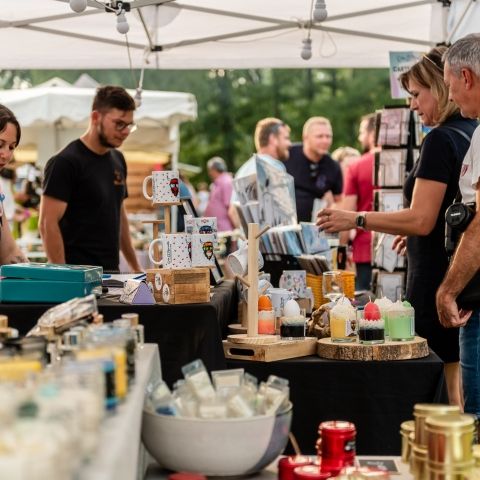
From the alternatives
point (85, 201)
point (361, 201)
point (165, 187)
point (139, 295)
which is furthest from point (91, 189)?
point (361, 201)

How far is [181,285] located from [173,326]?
0.12m

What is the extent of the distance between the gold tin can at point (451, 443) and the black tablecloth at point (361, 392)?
106cm

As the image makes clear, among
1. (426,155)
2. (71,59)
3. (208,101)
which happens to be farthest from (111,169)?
(208,101)

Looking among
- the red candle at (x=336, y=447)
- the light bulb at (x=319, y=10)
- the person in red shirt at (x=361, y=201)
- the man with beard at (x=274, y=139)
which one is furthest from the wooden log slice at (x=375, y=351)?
the man with beard at (x=274, y=139)

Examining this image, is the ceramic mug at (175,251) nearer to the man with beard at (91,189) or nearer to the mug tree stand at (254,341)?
the mug tree stand at (254,341)

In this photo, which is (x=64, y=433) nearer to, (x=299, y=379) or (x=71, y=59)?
(x=299, y=379)

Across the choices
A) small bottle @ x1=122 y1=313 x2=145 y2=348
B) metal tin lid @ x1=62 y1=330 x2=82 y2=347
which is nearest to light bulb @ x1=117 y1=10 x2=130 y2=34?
small bottle @ x1=122 y1=313 x2=145 y2=348

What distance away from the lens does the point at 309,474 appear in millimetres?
1894

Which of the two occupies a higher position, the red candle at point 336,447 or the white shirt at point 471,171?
the white shirt at point 471,171

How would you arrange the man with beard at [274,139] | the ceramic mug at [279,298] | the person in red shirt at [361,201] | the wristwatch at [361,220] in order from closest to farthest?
1. the ceramic mug at [279,298]
2. the wristwatch at [361,220]
3. the person in red shirt at [361,201]
4. the man with beard at [274,139]

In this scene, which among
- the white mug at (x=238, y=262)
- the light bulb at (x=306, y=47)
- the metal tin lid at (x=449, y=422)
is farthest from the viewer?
the light bulb at (x=306, y=47)

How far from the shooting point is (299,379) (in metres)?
2.86

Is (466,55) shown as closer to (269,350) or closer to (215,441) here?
(269,350)

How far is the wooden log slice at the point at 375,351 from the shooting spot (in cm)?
285
